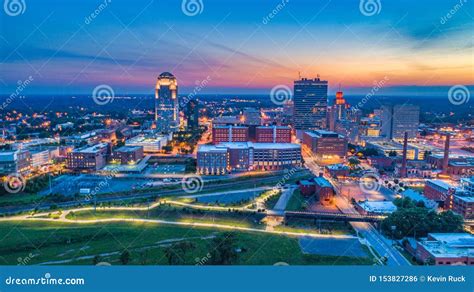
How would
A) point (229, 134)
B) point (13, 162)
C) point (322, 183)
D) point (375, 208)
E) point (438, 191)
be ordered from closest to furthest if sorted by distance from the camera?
point (375, 208), point (438, 191), point (322, 183), point (13, 162), point (229, 134)

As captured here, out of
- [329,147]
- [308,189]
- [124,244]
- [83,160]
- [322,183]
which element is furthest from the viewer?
[329,147]

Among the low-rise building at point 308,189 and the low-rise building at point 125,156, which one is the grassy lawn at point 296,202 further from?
the low-rise building at point 125,156

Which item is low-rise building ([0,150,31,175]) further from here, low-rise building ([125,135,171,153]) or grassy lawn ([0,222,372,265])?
low-rise building ([125,135,171,153])

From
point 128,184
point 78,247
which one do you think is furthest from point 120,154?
point 78,247

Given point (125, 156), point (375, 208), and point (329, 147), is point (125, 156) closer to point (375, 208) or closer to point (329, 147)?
point (329, 147)

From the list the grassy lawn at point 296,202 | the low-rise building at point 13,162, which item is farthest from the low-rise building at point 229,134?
the low-rise building at point 13,162

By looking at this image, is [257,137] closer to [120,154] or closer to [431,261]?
[120,154]

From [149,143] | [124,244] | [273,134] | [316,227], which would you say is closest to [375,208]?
[316,227]
